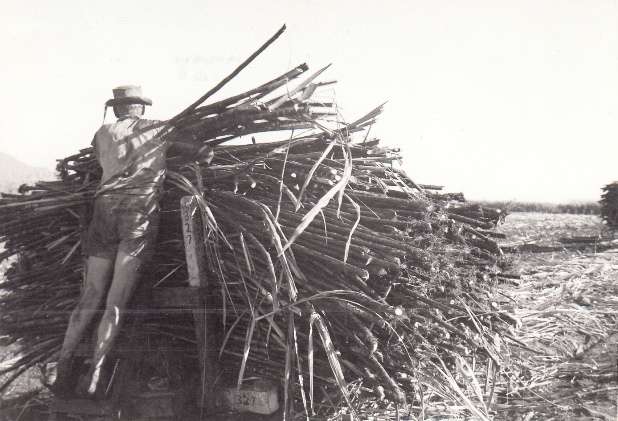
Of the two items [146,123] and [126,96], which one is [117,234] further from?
[126,96]

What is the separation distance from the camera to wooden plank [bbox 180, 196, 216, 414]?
320cm

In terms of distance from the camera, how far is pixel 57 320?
11.8 feet

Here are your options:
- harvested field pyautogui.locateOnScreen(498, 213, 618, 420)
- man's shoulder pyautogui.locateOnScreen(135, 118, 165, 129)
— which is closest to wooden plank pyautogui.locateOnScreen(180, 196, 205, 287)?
man's shoulder pyautogui.locateOnScreen(135, 118, 165, 129)

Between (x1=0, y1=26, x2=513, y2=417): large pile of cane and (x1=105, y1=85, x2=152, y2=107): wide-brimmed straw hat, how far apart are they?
38 centimetres

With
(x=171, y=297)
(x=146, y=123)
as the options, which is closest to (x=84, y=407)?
(x=171, y=297)

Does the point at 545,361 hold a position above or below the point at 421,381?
below

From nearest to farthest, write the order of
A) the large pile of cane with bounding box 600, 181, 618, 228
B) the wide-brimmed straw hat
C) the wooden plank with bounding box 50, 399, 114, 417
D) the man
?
1. the wooden plank with bounding box 50, 399, 114, 417
2. the man
3. the wide-brimmed straw hat
4. the large pile of cane with bounding box 600, 181, 618, 228

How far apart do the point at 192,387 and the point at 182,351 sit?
26cm

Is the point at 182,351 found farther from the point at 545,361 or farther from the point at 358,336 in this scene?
the point at 545,361

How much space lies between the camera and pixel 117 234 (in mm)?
3348

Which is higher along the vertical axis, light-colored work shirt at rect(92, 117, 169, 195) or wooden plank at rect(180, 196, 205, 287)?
light-colored work shirt at rect(92, 117, 169, 195)

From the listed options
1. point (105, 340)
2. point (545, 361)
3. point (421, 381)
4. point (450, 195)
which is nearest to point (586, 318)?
point (545, 361)

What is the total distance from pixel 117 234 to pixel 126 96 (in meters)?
1.02

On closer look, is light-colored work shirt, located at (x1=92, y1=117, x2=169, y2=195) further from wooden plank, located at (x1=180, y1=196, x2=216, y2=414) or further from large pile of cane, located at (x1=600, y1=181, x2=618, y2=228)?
large pile of cane, located at (x1=600, y1=181, x2=618, y2=228)
